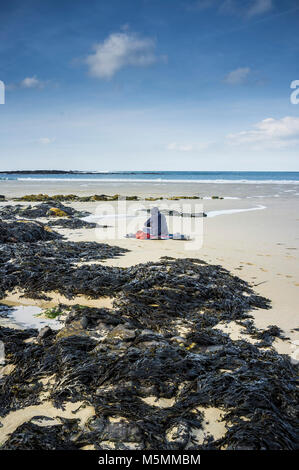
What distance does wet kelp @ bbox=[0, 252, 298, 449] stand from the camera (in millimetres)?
1886

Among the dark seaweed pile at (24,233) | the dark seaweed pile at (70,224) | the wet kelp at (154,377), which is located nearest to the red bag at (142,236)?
the dark seaweed pile at (24,233)

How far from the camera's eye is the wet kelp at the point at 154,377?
6.19ft

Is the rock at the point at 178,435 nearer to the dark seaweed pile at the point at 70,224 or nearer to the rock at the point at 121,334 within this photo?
the rock at the point at 121,334

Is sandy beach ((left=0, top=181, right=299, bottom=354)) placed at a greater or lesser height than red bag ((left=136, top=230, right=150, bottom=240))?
lesser

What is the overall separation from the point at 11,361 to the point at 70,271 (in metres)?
2.20

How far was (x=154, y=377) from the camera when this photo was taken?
7.86 ft

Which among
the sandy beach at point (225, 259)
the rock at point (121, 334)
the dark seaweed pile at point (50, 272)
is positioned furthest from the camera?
A: the dark seaweed pile at point (50, 272)

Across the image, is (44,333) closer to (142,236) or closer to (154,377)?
(154,377)

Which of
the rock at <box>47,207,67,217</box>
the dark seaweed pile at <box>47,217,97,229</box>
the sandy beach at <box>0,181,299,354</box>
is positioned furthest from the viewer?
the rock at <box>47,207,67,217</box>

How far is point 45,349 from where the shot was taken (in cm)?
273

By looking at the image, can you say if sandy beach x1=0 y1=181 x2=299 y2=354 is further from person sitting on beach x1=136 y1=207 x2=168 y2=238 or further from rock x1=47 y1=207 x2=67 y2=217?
rock x1=47 y1=207 x2=67 y2=217

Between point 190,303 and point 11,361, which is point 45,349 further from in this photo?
point 190,303

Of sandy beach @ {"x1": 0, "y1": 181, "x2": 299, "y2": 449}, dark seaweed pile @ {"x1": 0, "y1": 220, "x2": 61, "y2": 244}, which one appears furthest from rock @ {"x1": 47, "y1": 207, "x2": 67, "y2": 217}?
dark seaweed pile @ {"x1": 0, "y1": 220, "x2": 61, "y2": 244}
